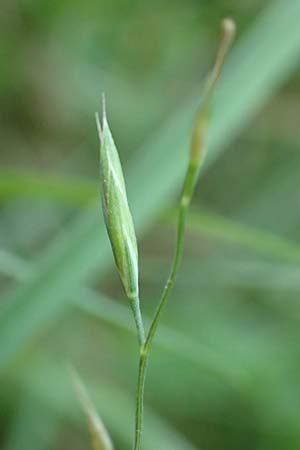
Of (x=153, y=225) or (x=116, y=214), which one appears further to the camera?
(x=153, y=225)

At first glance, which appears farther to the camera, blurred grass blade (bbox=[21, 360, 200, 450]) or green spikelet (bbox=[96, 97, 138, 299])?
blurred grass blade (bbox=[21, 360, 200, 450])

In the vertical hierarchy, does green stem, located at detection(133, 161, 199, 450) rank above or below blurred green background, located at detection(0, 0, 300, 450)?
above

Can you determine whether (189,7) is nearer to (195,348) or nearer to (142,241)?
(142,241)

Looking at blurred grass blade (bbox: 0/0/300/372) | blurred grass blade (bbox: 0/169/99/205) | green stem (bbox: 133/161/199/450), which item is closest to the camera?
green stem (bbox: 133/161/199/450)

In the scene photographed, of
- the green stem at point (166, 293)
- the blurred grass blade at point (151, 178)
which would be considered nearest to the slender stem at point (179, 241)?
the green stem at point (166, 293)

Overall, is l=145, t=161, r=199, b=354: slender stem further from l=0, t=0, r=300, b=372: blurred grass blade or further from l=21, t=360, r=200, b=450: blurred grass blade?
l=21, t=360, r=200, b=450: blurred grass blade

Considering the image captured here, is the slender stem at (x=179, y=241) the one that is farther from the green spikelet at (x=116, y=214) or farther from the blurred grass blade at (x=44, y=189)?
the blurred grass blade at (x=44, y=189)

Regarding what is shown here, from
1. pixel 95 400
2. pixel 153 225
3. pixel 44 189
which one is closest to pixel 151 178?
pixel 44 189

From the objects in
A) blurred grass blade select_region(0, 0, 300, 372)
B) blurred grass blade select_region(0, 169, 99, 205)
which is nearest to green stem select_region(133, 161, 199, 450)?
blurred grass blade select_region(0, 0, 300, 372)

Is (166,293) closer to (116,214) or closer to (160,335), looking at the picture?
(116,214)
